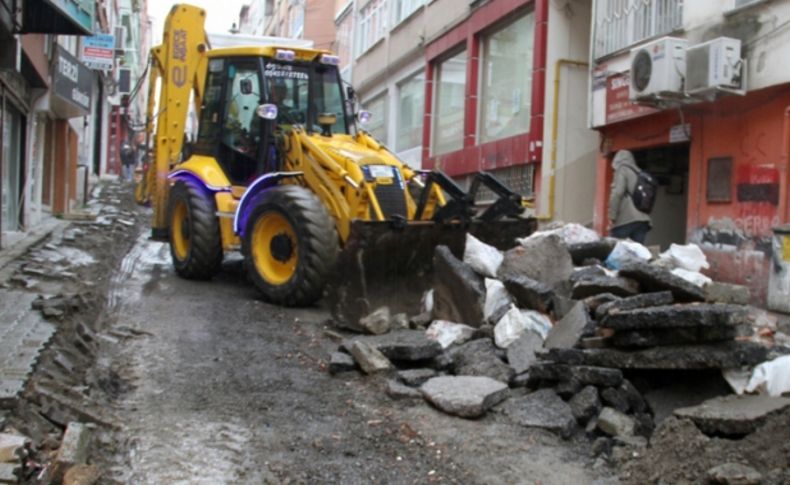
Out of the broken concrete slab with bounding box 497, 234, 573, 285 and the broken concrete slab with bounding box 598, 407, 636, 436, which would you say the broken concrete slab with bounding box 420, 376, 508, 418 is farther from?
the broken concrete slab with bounding box 497, 234, 573, 285

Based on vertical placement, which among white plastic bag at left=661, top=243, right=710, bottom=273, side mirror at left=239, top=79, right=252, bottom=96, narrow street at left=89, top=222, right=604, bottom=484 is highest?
side mirror at left=239, top=79, right=252, bottom=96

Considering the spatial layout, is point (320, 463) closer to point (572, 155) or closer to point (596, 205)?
point (596, 205)

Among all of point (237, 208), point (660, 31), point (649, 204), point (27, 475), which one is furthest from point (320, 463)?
point (660, 31)

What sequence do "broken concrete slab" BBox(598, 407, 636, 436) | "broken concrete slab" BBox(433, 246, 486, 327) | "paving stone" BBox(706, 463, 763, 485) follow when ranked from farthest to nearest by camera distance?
"broken concrete slab" BBox(433, 246, 486, 327) < "broken concrete slab" BBox(598, 407, 636, 436) < "paving stone" BBox(706, 463, 763, 485)

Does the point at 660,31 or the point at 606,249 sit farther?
the point at 660,31

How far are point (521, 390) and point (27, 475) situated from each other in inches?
132

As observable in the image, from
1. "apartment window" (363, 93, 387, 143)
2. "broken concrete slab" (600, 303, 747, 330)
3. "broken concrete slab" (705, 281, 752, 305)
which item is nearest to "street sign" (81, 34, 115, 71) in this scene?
"apartment window" (363, 93, 387, 143)

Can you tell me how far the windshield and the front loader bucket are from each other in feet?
7.86

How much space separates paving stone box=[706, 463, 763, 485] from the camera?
378cm

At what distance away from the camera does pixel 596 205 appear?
12.2 m

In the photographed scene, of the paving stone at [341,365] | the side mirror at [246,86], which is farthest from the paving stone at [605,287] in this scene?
the side mirror at [246,86]

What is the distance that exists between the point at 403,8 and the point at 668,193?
39.9 ft

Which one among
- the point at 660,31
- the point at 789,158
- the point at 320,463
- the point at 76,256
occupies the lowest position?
the point at 320,463

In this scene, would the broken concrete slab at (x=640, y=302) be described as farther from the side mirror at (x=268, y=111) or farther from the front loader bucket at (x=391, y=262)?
the side mirror at (x=268, y=111)
